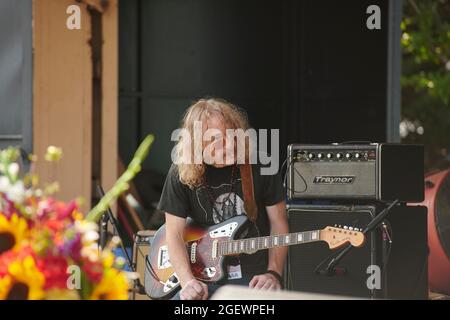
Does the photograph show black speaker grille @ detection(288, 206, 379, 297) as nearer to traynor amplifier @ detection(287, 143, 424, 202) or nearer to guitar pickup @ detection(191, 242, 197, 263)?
traynor amplifier @ detection(287, 143, 424, 202)

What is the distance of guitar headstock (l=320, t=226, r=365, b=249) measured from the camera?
11.8 ft

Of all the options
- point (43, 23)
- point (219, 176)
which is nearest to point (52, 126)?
point (43, 23)

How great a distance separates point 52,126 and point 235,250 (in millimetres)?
2781

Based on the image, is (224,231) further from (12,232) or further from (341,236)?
(12,232)

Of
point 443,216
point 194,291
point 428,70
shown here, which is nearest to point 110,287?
point 194,291

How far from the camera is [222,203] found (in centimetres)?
393

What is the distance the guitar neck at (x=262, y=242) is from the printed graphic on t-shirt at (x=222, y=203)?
0.15 metres

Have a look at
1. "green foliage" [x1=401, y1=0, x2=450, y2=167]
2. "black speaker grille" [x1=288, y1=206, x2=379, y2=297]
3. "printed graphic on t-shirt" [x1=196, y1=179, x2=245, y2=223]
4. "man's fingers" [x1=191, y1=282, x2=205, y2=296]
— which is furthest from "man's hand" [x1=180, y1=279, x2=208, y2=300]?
"green foliage" [x1=401, y1=0, x2=450, y2=167]

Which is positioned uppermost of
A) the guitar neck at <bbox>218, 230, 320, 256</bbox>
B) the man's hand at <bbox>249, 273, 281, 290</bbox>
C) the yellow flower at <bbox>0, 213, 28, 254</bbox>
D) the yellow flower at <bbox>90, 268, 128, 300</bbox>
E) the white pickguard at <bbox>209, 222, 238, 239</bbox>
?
the yellow flower at <bbox>0, 213, 28, 254</bbox>

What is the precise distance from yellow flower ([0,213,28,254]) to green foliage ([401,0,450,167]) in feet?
29.5

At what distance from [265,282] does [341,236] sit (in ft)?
1.25

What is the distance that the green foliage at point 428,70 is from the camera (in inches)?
407

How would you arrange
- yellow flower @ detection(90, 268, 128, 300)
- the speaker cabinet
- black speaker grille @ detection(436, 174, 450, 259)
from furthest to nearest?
black speaker grille @ detection(436, 174, 450, 259), the speaker cabinet, yellow flower @ detection(90, 268, 128, 300)
